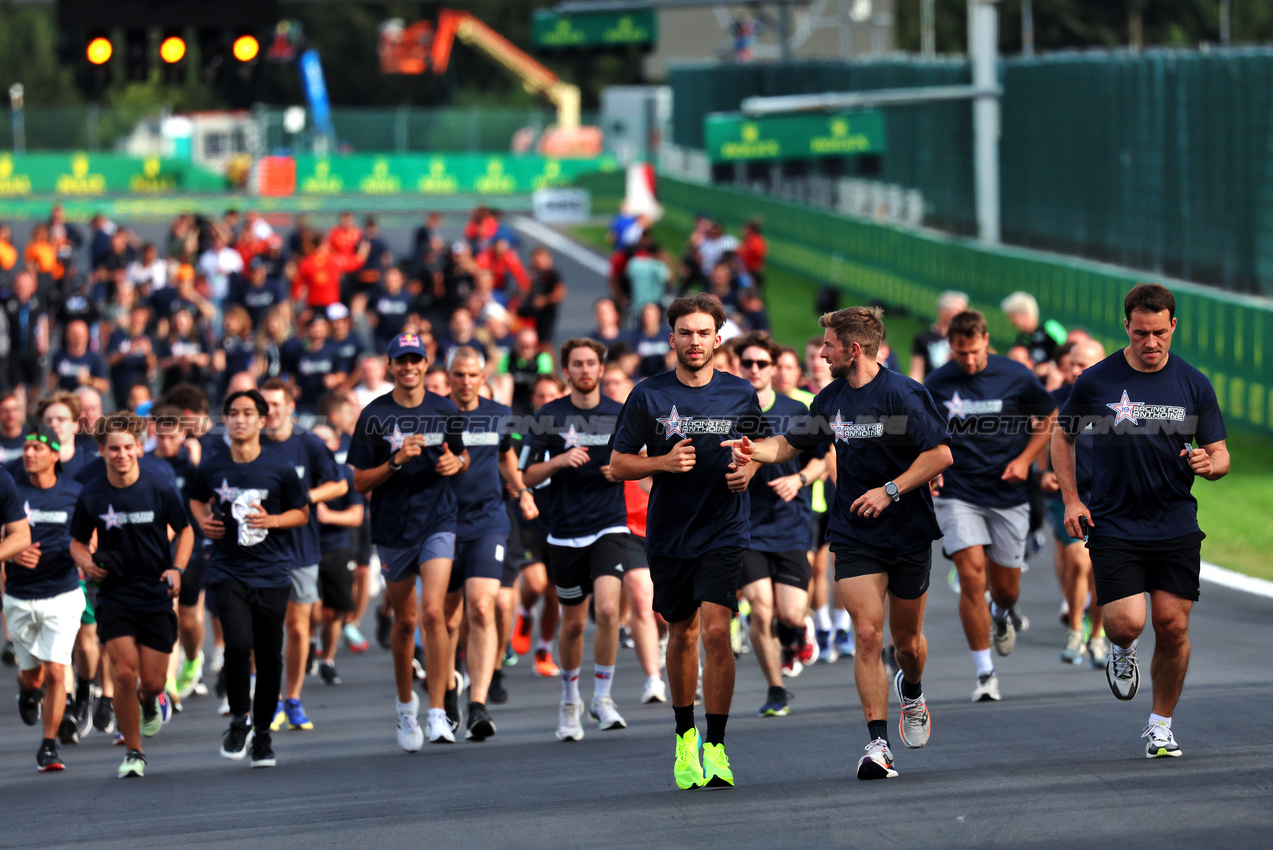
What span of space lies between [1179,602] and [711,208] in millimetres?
36076

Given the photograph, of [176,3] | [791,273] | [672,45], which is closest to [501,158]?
[672,45]

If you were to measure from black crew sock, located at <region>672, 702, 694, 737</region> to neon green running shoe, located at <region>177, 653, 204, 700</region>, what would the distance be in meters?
5.67

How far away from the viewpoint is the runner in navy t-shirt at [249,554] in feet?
32.6

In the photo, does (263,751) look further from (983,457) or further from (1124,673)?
(1124,673)

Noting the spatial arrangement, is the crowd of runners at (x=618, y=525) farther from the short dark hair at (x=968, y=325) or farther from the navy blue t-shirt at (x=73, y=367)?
the navy blue t-shirt at (x=73, y=367)

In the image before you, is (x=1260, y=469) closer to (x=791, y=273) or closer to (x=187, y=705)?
(x=187, y=705)

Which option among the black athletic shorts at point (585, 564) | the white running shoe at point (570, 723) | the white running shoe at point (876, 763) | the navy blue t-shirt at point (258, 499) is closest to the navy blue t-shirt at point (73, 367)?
the navy blue t-shirt at point (258, 499)

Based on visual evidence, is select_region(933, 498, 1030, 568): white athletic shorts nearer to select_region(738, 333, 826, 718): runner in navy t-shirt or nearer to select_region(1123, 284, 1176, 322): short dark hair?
select_region(738, 333, 826, 718): runner in navy t-shirt

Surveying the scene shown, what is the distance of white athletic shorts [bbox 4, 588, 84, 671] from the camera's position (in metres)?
10.5

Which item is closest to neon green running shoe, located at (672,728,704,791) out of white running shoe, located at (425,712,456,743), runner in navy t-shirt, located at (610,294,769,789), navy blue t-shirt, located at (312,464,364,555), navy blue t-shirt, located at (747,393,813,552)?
runner in navy t-shirt, located at (610,294,769,789)

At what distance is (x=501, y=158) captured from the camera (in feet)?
206

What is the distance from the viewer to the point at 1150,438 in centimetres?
812

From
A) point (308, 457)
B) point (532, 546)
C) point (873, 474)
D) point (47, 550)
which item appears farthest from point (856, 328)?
point (47, 550)

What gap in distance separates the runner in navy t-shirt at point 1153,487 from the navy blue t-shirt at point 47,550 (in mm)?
5782
